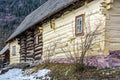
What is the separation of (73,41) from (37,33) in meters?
6.81

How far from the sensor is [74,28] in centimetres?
1698

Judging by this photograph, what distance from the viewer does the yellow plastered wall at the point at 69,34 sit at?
1479 centimetres

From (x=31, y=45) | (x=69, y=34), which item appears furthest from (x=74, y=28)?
(x=31, y=45)

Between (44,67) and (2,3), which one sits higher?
(2,3)

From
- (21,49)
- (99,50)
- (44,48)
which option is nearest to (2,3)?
(21,49)

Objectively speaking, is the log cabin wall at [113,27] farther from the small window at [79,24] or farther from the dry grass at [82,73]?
the small window at [79,24]

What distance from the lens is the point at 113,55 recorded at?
46.2 ft

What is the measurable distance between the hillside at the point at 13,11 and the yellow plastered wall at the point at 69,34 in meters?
57.4

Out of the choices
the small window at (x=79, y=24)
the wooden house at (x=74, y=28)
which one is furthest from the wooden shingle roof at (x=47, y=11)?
the small window at (x=79, y=24)

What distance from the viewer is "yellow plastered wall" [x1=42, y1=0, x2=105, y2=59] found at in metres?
14.8

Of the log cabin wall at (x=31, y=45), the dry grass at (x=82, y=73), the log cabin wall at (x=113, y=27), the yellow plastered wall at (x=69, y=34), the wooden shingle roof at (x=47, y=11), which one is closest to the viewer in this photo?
the dry grass at (x=82, y=73)

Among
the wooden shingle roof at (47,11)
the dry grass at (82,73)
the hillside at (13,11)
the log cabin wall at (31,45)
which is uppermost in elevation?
the hillside at (13,11)

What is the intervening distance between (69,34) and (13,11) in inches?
3172

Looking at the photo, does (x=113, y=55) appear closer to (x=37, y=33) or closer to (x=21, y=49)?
(x=37, y=33)
